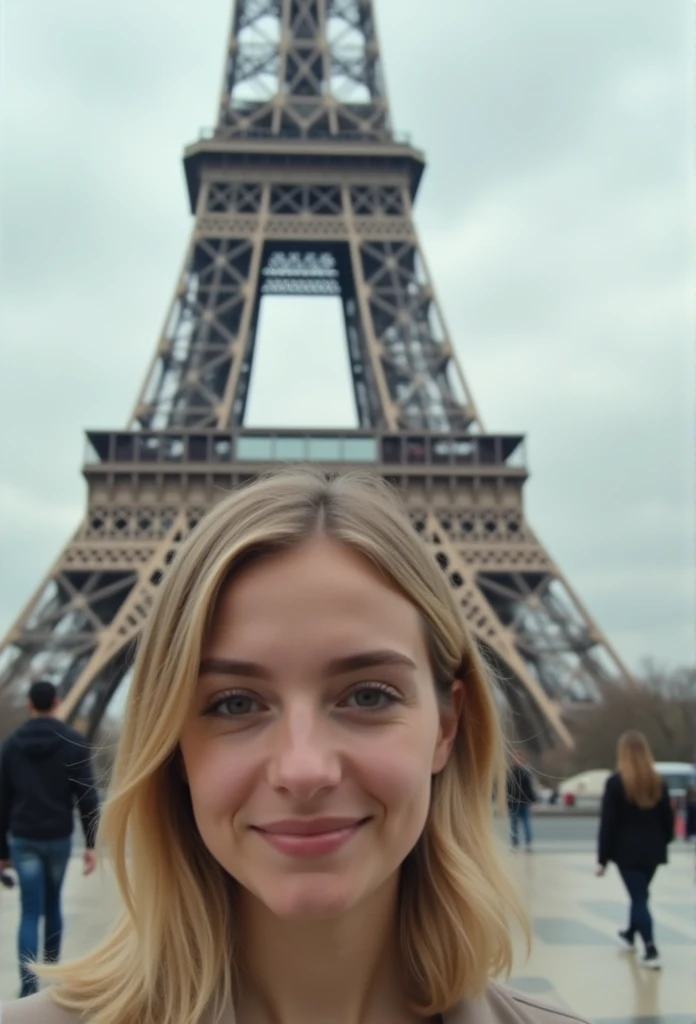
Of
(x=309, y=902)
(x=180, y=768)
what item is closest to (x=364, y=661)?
(x=309, y=902)

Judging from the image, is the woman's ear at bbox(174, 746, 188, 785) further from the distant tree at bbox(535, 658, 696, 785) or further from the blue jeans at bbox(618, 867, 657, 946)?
the distant tree at bbox(535, 658, 696, 785)

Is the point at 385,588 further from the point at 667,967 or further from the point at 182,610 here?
the point at 667,967

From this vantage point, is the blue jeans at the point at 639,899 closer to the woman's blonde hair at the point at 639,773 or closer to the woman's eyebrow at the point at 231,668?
the woman's blonde hair at the point at 639,773

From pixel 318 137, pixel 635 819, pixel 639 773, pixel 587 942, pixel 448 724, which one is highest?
pixel 318 137

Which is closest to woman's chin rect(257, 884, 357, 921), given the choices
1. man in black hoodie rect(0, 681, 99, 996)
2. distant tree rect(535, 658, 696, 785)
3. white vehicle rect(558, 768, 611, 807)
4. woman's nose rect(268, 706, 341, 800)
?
woman's nose rect(268, 706, 341, 800)

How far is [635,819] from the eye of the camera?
24.6 feet

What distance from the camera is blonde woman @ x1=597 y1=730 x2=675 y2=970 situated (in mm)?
7395

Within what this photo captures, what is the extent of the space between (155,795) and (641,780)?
6446mm

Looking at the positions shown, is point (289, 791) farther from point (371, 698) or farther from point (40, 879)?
point (40, 879)

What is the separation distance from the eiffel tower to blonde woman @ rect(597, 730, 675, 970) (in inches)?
818

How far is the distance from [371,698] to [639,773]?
6.51 meters

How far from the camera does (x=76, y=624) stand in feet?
99.5

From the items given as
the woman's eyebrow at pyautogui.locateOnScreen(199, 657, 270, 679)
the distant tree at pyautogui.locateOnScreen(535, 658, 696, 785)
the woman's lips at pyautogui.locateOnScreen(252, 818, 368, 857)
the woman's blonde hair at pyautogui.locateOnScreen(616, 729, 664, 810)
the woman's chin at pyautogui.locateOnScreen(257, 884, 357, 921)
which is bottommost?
the woman's chin at pyautogui.locateOnScreen(257, 884, 357, 921)

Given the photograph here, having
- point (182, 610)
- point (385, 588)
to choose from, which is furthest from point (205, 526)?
point (385, 588)
